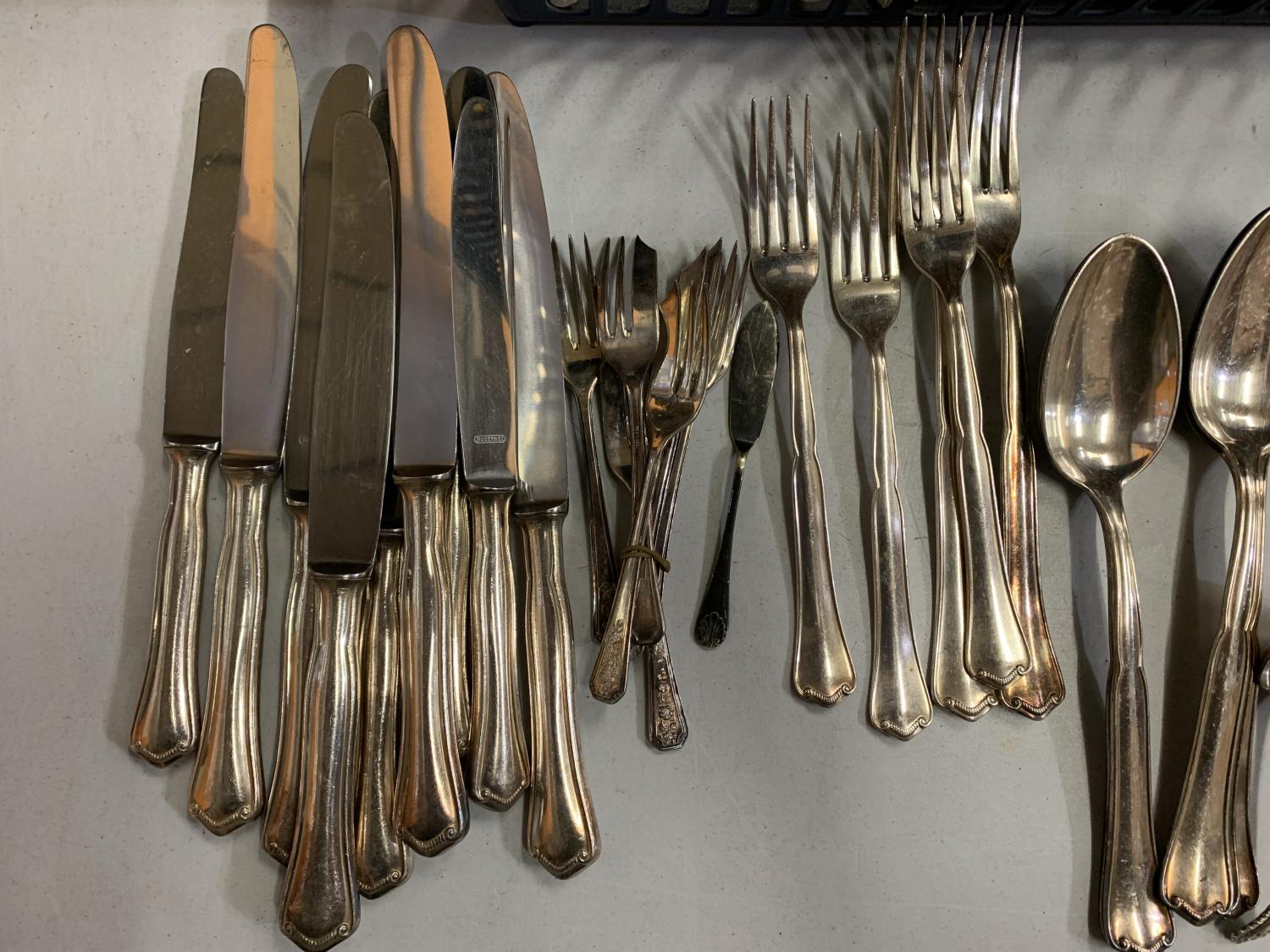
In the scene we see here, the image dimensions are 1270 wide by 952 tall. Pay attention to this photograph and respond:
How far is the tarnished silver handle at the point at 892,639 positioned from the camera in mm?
772

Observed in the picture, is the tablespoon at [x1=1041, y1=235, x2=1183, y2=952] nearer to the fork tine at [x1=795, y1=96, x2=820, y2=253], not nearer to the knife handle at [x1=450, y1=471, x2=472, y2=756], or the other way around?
the fork tine at [x1=795, y1=96, x2=820, y2=253]

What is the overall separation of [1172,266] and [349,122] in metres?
0.86

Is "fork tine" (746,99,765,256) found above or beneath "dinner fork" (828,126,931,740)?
above

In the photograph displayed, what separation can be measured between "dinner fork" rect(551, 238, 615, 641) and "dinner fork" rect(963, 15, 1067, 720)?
1.26ft

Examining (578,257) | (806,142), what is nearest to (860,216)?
(806,142)

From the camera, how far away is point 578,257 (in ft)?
2.85

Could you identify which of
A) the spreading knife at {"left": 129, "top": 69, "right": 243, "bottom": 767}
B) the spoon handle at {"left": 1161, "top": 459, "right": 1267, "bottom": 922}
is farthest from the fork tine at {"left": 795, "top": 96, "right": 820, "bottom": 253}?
the spreading knife at {"left": 129, "top": 69, "right": 243, "bottom": 767}

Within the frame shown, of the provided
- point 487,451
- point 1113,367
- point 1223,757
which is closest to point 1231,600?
point 1223,757

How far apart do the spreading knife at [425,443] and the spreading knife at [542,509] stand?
0.21 ft

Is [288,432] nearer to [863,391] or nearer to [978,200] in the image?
[863,391]

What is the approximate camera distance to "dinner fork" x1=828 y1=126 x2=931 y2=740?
2.54ft

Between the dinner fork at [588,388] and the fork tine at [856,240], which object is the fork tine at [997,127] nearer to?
the fork tine at [856,240]


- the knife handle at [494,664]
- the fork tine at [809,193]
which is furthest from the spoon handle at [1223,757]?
the knife handle at [494,664]

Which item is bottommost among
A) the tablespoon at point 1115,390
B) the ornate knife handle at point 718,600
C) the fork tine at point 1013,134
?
the ornate knife handle at point 718,600
